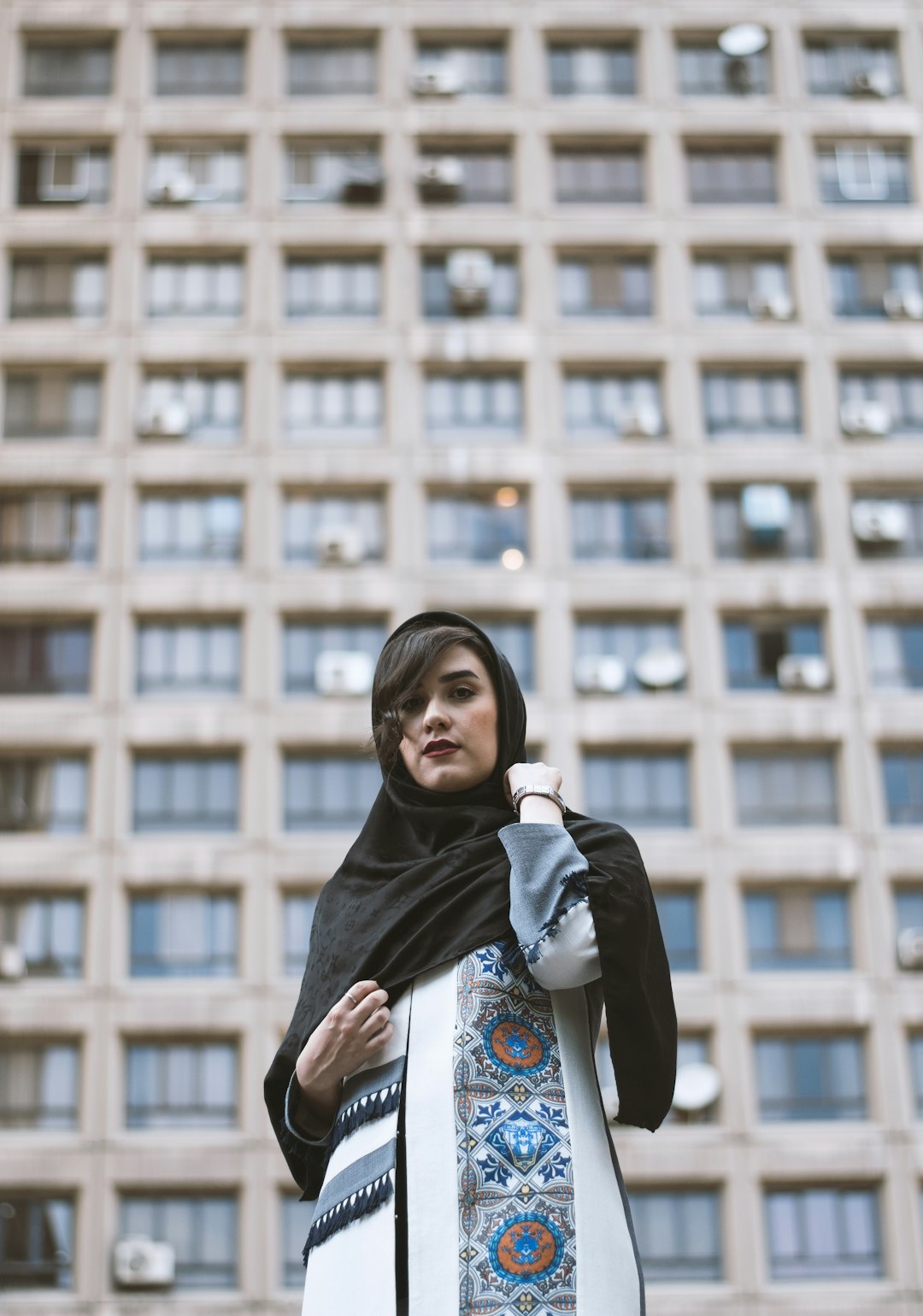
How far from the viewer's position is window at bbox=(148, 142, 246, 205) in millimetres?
27688

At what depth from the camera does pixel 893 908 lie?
24219 mm

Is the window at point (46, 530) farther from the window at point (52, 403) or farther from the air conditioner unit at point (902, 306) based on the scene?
the air conditioner unit at point (902, 306)

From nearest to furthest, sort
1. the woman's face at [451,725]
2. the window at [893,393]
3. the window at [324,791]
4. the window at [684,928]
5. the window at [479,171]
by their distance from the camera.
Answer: the woman's face at [451,725] < the window at [684,928] < the window at [324,791] < the window at [893,393] < the window at [479,171]

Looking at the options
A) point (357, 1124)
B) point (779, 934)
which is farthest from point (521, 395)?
point (357, 1124)

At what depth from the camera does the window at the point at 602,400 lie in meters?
26.9

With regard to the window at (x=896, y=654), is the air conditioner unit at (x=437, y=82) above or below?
above

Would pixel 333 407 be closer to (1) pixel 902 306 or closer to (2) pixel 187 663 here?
(2) pixel 187 663

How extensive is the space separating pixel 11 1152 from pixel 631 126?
1880 cm

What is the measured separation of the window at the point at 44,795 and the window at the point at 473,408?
25.5 feet

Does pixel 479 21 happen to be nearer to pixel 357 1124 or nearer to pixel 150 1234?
pixel 150 1234

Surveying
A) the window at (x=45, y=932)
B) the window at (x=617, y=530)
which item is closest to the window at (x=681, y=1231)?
the window at (x=45, y=932)

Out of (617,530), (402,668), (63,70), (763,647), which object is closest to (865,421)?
(763,647)

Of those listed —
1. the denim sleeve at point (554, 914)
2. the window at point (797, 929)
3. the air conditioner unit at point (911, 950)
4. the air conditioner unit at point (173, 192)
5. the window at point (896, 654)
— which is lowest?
the denim sleeve at point (554, 914)

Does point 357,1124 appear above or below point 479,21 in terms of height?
below
